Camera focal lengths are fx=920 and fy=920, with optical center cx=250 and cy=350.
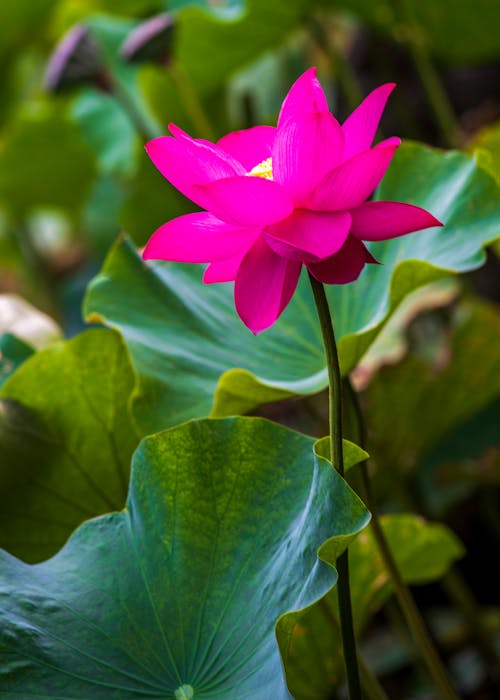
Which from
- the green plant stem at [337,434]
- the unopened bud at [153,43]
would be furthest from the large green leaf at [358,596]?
the unopened bud at [153,43]

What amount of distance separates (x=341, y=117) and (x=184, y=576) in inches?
75.7

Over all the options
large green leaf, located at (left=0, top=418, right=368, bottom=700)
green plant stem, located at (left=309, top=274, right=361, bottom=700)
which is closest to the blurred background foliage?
large green leaf, located at (left=0, top=418, right=368, bottom=700)

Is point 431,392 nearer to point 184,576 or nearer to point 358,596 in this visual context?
point 358,596

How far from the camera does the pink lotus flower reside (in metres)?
0.51

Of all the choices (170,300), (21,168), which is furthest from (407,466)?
(21,168)

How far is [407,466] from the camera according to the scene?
138 cm

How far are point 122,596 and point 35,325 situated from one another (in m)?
0.49

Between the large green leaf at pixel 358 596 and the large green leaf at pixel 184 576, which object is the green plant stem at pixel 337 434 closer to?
the large green leaf at pixel 184 576

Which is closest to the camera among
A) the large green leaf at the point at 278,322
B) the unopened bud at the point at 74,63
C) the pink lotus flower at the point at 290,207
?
the pink lotus flower at the point at 290,207

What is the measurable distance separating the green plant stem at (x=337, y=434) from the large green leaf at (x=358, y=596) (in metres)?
0.32

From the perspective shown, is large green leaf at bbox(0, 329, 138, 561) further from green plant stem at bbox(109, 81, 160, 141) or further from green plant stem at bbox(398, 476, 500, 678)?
green plant stem at bbox(109, 81, 160, 141)

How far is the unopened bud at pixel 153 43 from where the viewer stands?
1.40m

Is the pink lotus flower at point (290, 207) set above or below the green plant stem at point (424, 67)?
above

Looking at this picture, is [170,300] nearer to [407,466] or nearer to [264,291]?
[264,291]
